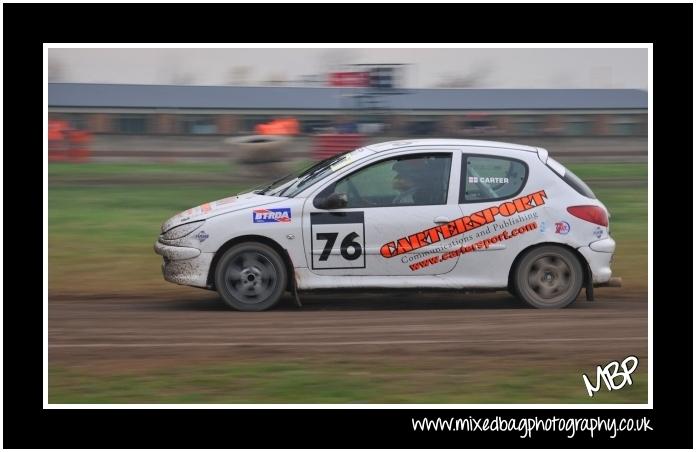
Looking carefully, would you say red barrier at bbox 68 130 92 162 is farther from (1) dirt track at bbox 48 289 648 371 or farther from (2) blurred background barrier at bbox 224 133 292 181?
(1) dirt track at bbox 48 289 648 371

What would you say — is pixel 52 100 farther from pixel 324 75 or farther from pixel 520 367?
pixel 520 367

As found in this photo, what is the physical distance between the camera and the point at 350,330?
9133 mm

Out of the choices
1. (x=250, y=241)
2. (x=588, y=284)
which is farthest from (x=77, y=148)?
(x=588, y=284)

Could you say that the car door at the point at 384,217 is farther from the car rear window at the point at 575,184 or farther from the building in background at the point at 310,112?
the building in background at the point at 310,112

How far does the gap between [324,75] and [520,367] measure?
2089cm

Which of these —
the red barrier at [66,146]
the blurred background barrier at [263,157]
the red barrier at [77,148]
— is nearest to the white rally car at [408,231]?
the blurred background barrier at [263,157]

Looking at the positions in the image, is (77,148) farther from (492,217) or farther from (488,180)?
(492,217)

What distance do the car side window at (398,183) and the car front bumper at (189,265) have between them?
127 cm

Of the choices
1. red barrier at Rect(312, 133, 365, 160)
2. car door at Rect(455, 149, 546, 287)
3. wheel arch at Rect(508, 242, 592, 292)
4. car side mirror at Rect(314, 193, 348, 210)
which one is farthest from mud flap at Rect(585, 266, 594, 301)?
red barrier at Rect(312, 133, 365, 160)

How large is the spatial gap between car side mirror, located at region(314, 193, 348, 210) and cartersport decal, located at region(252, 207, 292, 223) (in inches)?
11.7

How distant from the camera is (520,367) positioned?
7.86m

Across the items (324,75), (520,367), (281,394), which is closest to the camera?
(281,394)

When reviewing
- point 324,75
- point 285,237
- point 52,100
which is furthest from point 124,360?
point 52,100

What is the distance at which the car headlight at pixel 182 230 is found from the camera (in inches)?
384
